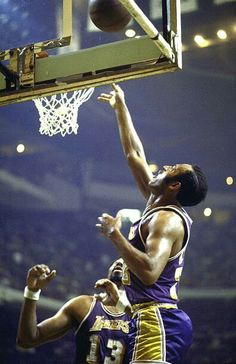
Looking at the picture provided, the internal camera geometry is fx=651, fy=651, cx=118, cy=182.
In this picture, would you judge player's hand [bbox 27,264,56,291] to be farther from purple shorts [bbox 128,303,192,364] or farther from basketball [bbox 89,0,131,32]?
basketball [bbox 89,0,131,32]

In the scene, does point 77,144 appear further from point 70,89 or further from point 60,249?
point 70,89

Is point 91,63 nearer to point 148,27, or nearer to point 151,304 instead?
point 148,27

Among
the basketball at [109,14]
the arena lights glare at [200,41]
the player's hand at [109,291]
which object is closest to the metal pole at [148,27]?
the basketball at [109,14]

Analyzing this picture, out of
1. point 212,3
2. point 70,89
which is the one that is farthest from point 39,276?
point 212,3

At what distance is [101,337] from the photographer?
4484 mm

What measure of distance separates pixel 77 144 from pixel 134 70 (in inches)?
176

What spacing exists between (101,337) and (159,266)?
141cm

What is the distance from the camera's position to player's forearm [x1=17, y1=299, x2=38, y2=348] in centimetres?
402

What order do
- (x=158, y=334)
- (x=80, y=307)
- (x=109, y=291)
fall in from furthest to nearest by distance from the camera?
(x=80, y=307) < (x=109, y=291) < (x=158, y=334)

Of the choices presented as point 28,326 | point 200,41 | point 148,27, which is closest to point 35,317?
point 28,326

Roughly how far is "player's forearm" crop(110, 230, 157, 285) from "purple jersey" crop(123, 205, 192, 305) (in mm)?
196

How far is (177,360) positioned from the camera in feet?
11.0

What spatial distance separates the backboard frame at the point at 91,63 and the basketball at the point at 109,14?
0.58 feet

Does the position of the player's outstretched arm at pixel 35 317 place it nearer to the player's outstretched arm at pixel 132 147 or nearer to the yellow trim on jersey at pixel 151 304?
the yellow trim on jersey at pixel 151 304
